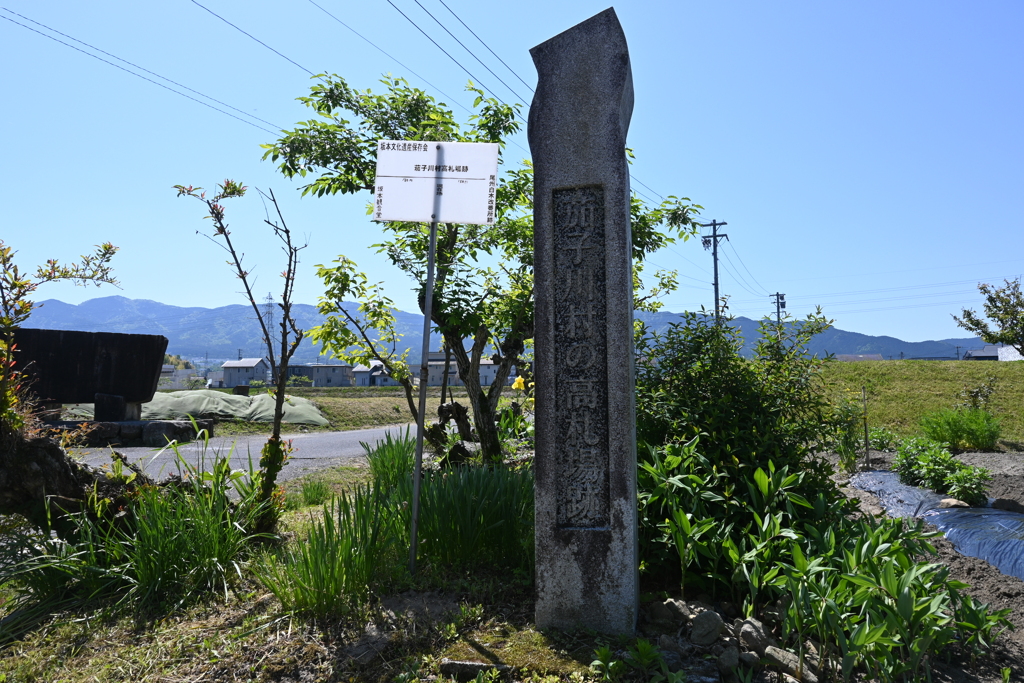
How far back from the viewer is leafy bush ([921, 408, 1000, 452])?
10.7m

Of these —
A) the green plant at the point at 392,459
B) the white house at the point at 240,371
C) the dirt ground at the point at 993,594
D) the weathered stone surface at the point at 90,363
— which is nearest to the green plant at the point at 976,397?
the dirt ground at the point at 993,594

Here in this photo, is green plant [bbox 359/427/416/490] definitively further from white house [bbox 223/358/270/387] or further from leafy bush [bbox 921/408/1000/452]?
white house [bbox 223/358/270/387]

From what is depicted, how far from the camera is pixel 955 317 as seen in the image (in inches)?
685

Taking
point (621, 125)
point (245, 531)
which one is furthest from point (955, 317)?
point (245, 531)

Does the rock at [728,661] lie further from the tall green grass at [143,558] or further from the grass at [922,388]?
the grass at [922,388]

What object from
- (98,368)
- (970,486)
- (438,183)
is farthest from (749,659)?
(98,368)

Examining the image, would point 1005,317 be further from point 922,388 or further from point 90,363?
point 90,363

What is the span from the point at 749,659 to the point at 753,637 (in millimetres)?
136

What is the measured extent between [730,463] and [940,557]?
247 cm

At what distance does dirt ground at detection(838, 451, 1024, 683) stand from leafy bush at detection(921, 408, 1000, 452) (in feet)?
8.79

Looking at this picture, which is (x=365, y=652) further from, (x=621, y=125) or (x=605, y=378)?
(x=621, y=125)

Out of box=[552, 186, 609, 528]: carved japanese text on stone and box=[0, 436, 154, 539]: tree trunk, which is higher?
box=[552, 186, 609, 528]: carved japanese text on stone

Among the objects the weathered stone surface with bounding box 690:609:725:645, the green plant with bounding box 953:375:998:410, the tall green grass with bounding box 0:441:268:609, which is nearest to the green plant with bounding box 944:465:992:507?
the green plant with bounding box 953:375:998:410

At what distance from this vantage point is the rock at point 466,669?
2717 mm
